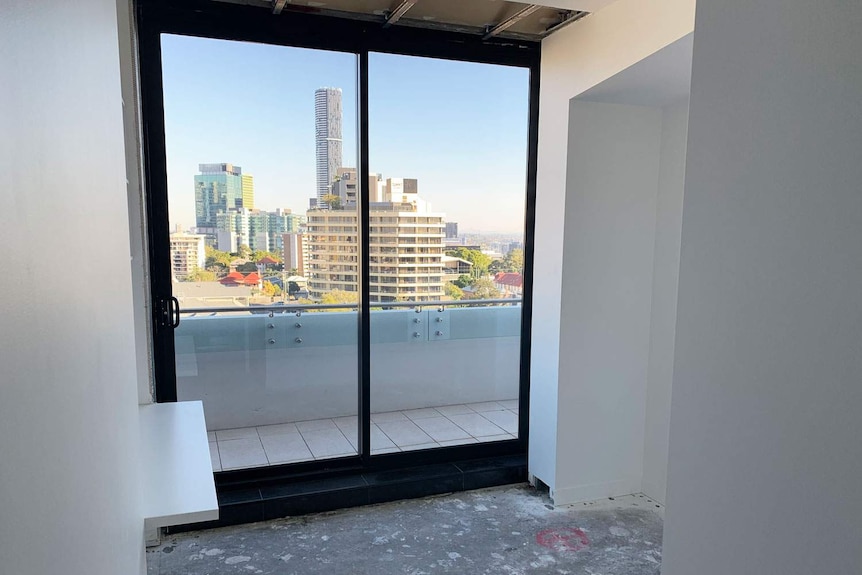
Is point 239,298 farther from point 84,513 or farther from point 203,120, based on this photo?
point 84,513

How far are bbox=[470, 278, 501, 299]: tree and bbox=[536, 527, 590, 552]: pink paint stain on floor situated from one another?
151 centimetres

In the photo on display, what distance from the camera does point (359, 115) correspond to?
10.9ft

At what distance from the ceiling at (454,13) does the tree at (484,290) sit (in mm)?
1549

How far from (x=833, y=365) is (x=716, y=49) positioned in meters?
0.68

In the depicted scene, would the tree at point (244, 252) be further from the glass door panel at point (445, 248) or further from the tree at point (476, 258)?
the tree at point (476, 258)

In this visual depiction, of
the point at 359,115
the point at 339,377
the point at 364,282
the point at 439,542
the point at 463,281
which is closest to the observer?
the point at 439,542

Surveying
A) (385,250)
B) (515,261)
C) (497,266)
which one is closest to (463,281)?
(497,266)

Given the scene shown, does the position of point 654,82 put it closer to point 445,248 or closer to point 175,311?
point 445,248

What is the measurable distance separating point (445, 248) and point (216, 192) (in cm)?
145

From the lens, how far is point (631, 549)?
2.94 metres

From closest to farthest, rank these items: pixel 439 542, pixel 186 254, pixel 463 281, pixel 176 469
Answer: pixel 176 469, pixel 439 542, pixel 186 254, pixel 463 281

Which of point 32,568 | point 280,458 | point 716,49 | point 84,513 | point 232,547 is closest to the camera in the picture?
point 32,568

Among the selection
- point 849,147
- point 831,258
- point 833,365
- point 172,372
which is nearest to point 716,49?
point 849,147

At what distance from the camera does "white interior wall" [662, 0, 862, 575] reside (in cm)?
92
